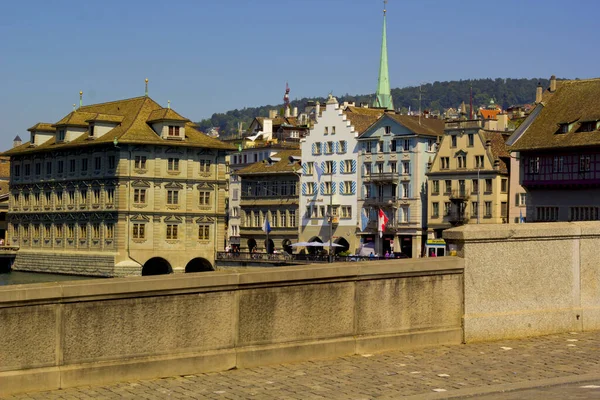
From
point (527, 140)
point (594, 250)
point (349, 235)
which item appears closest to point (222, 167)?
point (349, 235)

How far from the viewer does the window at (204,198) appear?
357ft

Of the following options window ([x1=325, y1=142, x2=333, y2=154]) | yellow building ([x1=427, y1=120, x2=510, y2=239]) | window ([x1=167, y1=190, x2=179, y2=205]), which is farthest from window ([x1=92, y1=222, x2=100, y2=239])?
yellow building ([x1=427, y1=120, x2=510, y2=239])

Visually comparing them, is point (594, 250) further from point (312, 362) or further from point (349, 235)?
point (349, 235)

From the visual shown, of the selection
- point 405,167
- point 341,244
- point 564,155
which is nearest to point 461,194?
point 405,167

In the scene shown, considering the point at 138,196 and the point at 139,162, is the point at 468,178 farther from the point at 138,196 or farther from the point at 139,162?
the point at 138,196

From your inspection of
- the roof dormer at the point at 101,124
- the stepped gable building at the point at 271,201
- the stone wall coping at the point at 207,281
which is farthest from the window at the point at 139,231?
the stone wall coping at the point at 207,281

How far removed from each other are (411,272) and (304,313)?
5.88 feet

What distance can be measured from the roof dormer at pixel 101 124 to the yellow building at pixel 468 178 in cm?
2826

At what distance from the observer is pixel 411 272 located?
54.0ft

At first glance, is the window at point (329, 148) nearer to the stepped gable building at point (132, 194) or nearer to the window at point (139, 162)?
the stepped gable building at point (132, 194)

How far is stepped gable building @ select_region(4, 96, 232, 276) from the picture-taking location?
105438mm

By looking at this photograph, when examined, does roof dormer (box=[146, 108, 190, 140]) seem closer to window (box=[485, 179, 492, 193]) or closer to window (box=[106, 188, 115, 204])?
window (box=[106, 188, 115, 204])

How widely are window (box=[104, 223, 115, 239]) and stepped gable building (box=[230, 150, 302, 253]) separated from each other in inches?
712

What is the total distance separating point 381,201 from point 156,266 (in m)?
20.5
